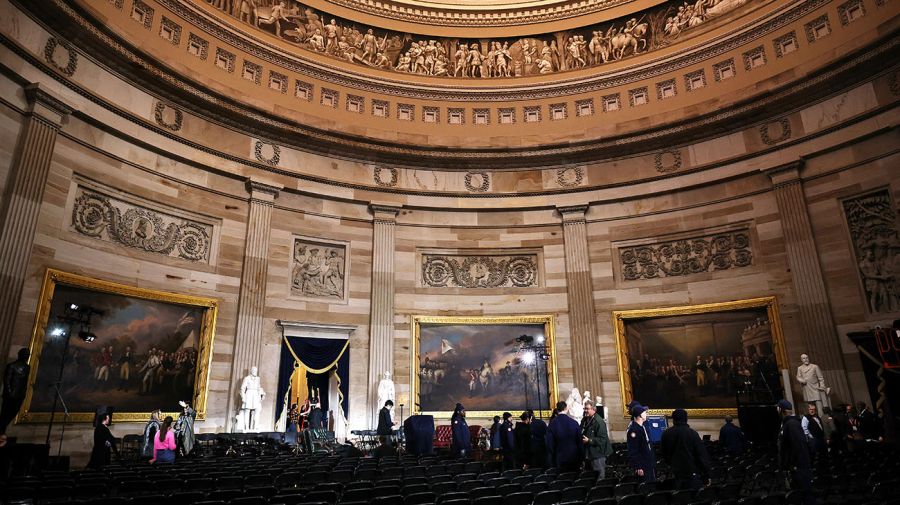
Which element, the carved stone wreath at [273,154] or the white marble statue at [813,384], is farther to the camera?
the carved stone wreath at [273,154]

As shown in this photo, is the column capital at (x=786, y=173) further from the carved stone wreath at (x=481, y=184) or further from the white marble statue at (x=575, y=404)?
the carved stone wreath at (x=481, y=184)

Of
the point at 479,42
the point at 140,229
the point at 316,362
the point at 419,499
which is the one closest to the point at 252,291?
the point at 316,362

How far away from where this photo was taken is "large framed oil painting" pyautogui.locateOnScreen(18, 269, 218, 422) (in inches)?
544

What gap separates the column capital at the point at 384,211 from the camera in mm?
21719

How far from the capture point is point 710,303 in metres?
19.5

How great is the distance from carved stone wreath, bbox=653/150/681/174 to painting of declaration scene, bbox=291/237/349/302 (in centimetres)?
1247

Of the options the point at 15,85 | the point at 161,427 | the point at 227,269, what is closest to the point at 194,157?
the point at 227,269

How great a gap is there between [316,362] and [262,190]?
21.0ft

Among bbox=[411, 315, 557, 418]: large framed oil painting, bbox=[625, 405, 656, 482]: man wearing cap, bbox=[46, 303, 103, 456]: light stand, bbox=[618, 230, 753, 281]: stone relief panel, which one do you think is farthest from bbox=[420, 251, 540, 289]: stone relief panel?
bbox=[625, 405, 656, 482]: man wearing cap

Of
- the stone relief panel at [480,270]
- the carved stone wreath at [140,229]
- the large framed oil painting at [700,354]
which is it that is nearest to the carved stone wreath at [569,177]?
the stone relief panel at [480,270]

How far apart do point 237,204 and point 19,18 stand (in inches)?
302

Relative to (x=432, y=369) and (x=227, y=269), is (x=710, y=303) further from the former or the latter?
(x=227, y=269)

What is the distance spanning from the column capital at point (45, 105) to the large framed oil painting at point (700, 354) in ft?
61.1

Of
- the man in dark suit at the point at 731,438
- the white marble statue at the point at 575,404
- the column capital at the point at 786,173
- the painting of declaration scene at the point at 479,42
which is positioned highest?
the painting of declaration scene at the point at 479,42
